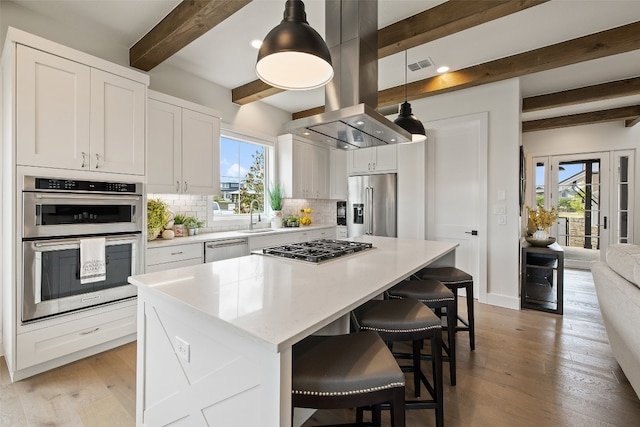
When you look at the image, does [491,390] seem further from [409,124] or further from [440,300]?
[409,124]

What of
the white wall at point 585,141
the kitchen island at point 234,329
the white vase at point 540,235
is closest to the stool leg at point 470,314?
the kitchen island at point 234,329

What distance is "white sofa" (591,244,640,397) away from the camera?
1533mm

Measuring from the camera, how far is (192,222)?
350 centimetres

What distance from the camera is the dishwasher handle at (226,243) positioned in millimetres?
3179

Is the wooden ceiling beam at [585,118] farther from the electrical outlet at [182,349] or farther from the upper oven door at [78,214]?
the electrical outlet at [182,349]

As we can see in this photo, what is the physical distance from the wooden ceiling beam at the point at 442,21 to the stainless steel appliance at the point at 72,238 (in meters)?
2.62

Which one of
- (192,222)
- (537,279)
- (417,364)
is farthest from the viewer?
(537,279)

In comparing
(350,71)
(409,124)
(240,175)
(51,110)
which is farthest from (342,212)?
(51,110)

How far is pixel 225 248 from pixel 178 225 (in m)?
0.59

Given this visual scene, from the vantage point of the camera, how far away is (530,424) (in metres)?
1.65

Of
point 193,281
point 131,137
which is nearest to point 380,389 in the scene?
point 193,281

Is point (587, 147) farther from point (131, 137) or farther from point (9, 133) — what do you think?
point (9, 133)

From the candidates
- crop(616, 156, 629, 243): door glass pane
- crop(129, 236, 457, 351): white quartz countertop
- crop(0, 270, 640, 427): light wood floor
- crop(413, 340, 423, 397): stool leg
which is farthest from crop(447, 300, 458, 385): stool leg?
crop(616, 156, 629, 243): door glass pane

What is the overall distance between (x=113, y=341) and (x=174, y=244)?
932 mm
